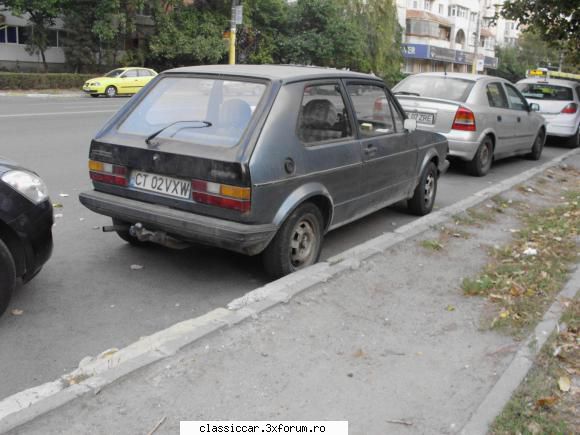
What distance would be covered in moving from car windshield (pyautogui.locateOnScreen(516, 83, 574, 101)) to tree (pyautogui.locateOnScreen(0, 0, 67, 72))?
2696 centimetres

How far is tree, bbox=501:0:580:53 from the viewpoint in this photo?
1758 cm

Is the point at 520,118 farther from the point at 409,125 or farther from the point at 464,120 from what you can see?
the point at 409,125

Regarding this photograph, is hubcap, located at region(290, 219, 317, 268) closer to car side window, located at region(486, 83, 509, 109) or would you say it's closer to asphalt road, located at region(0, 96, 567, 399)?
asphalt road, located at region(0, 96, 567, 399)

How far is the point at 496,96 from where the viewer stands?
10.9m

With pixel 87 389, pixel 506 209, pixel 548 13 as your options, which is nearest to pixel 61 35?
pixel 548 13

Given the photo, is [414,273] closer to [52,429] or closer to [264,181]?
[264,181]

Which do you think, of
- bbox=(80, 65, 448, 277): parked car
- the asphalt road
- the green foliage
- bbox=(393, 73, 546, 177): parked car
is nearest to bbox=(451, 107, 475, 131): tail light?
bbox=(393, 73, 546, 177): parked car

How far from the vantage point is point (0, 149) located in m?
10.3

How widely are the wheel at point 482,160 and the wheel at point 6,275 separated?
8071mm

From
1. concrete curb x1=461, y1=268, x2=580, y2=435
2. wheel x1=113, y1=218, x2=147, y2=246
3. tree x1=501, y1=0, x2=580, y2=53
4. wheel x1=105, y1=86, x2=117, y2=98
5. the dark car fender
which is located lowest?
concrete curb x1=461, y1=268, x2=580, y2=435

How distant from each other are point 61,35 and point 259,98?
3974 centimetres

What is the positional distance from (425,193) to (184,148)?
Answer: 3.76 metres

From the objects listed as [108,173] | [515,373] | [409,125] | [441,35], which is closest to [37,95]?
[409,125]

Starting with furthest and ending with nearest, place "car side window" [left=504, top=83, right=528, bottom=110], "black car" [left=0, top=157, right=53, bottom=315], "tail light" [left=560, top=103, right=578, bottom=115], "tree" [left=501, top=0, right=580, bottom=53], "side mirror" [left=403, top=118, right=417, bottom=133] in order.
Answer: "tree" [left=501, top=0, right=580, bottom=53] → "tail light" [left=560, top=103, right=578, bottom=115] → "car side window" [left=504, top=83, right=528, bottom=110] → "side mirror" [left=403, top=118, right=417, bottom=133] → "black car" [left=0, top=157, right=53, bottom=315]
